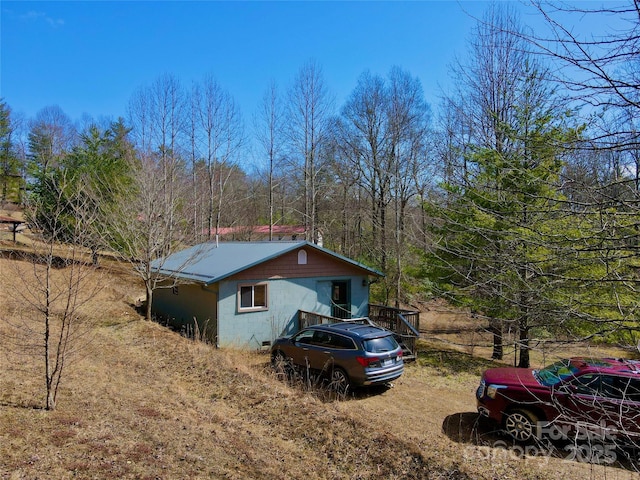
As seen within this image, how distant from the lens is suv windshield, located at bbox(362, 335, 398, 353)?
10.2 meters

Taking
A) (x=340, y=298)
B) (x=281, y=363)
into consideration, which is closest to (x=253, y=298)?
(x=340, y=298)

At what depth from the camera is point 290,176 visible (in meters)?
31.4

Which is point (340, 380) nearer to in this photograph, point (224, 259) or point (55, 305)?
point (224, 259)

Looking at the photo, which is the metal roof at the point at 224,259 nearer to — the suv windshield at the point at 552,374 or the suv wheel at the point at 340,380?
the suv wheel at the point at 340,380

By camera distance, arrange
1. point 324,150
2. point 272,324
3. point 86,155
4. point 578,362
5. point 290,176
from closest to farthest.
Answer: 1. point 578,362
2. point 272,324
3. point 86,155
4. point 324,150
5. point 290,176

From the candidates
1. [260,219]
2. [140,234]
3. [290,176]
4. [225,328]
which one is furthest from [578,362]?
[260,219]

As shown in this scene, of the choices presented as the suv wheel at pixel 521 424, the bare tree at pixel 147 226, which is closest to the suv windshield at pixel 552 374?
the suv wheel at pixel 521 424

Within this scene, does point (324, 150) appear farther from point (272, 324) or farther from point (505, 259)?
point (505, 259)

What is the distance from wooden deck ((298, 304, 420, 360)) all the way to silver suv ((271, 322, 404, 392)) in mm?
2802

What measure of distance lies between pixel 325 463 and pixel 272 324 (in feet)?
30.8

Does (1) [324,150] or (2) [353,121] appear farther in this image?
(1) [324,150]

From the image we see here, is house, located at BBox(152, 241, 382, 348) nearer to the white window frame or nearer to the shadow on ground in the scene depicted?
the white window frame

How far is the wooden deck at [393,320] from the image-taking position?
574 inches

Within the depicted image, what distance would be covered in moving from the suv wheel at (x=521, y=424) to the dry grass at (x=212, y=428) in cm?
115
